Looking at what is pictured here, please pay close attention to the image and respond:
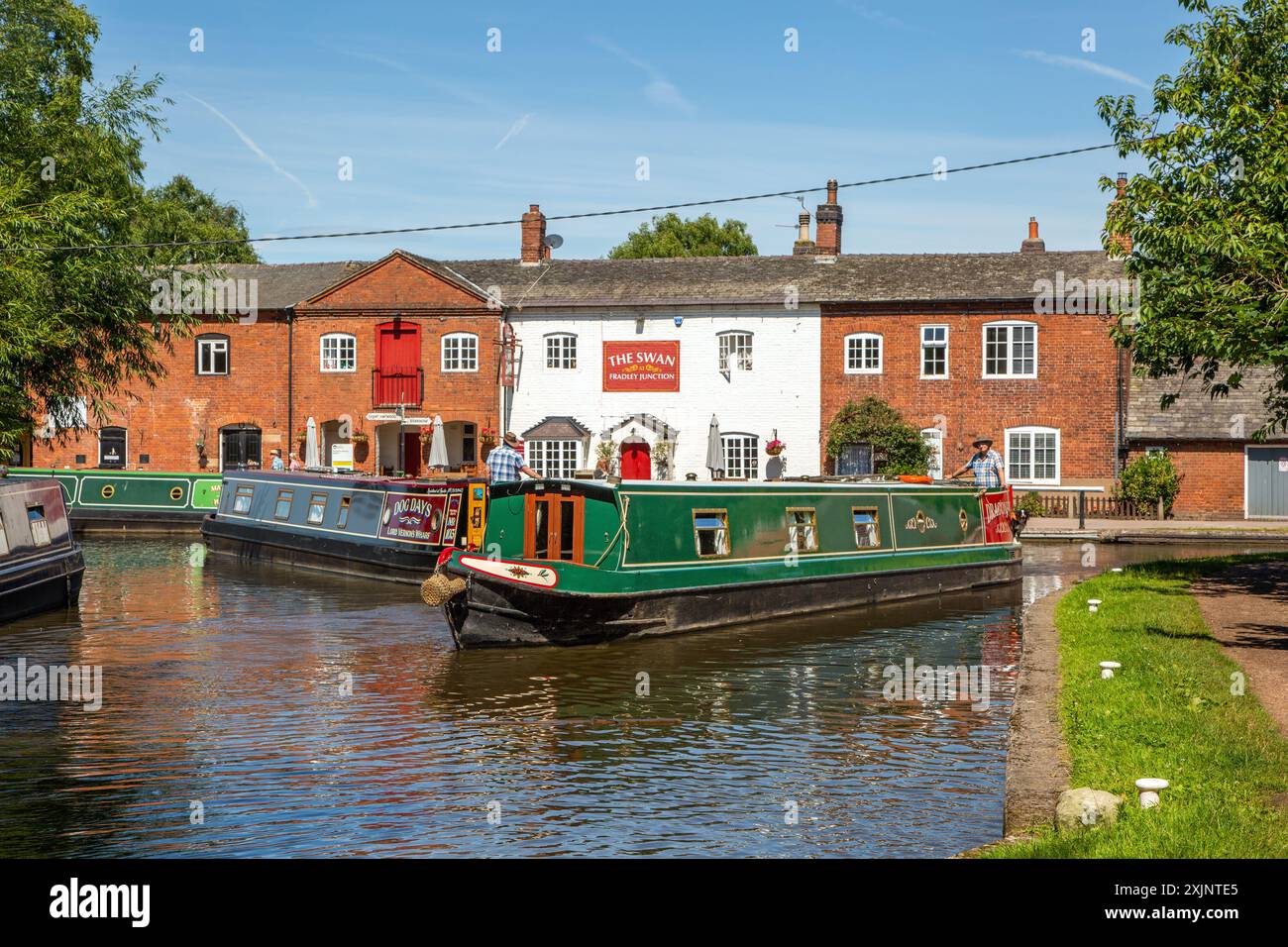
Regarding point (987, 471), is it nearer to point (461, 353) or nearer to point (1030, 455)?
point (1030, 455)

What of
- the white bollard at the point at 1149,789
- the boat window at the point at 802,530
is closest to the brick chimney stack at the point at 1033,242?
the boat window at the point at 802,530

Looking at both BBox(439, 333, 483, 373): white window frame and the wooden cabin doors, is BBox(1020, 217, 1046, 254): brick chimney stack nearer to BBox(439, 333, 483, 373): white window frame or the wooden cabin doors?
BBox(439, 333, 483, 373): white window frame

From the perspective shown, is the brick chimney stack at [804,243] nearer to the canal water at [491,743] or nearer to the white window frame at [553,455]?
the white window frame at [553,455]

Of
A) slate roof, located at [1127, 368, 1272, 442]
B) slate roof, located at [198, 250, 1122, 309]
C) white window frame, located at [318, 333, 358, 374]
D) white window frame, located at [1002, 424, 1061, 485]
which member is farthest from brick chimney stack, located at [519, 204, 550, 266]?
slate roof, located at [1127, 368, 1272, 442]

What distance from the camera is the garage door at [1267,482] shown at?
1305 inches

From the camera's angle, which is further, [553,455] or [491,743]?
[553,455]

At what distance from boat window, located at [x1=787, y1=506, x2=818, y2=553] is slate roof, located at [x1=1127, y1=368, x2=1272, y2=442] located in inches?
694

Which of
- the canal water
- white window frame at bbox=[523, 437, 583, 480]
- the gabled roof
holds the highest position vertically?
the gabled roof

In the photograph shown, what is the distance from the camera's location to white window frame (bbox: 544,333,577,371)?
38.2m

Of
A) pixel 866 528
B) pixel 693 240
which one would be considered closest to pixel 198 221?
pixel 693 240

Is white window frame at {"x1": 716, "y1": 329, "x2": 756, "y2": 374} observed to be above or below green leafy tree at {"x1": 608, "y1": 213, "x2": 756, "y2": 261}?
below

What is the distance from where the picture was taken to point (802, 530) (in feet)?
62.8

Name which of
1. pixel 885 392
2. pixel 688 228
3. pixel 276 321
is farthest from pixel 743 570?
pixel 688 228

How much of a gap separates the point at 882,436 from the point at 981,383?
3.10m
